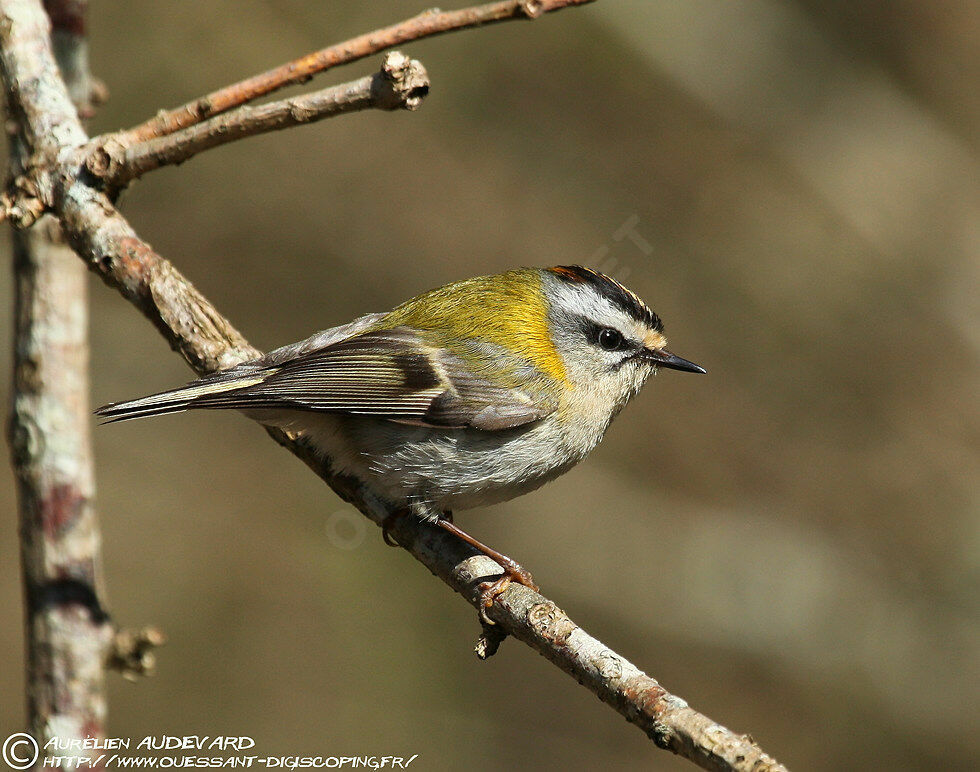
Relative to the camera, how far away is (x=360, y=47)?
2521 mm

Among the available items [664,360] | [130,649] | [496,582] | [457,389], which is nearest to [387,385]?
[457,389]

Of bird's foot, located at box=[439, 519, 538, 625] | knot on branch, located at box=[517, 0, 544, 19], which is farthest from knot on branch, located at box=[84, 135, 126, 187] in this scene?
bird's foot, located at box=[439, 519, 538, 625]

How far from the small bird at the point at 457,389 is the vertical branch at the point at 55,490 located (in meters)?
0.51

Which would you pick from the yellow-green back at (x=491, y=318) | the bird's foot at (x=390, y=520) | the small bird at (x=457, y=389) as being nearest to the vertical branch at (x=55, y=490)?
the small bird at (x=457, y=389)

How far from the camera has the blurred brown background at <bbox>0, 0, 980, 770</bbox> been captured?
5.70m

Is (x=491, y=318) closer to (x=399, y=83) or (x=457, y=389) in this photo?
(x=457, y=389)

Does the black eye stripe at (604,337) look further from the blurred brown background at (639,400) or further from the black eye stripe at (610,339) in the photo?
the blurred brown background at (639,400)

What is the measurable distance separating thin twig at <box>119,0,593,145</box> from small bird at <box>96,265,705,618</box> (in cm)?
73

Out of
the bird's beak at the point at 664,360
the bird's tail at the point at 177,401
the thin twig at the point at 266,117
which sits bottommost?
the bird's tail at the point at 177,401

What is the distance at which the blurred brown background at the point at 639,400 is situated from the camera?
5.70m

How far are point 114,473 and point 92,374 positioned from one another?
1.30 m

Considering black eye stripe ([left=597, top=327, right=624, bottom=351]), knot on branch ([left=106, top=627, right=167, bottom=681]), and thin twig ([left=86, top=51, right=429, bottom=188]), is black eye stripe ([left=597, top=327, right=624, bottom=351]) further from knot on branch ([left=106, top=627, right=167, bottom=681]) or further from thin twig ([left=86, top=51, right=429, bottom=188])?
knot on branch ([left=106, top=627, right=167, bottom=681])

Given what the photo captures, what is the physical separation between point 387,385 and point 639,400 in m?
4.49

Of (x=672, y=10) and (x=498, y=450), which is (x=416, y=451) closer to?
(x=498, y=450)
